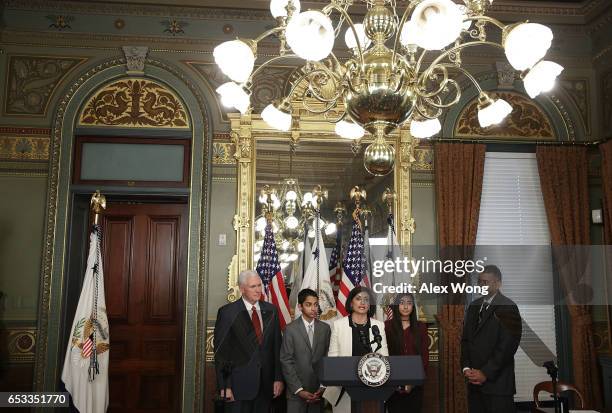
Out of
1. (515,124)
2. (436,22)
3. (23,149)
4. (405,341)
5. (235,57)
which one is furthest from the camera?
(515,124)

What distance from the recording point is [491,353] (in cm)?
393

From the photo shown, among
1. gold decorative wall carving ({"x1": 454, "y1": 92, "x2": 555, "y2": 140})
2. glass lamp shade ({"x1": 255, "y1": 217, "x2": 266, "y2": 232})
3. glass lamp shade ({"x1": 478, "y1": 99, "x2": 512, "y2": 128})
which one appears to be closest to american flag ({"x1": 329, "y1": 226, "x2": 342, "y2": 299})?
glass lamp shade ({"x1": 255, "y1": 217, "x2": 266, "y2": 232})

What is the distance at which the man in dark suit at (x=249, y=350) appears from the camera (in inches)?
152

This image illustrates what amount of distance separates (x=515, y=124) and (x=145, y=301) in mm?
4033

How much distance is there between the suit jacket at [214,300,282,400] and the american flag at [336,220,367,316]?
1.09m

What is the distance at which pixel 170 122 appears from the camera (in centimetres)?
553

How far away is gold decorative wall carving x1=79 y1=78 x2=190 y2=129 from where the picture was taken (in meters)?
5.48

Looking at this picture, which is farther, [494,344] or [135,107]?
[135,107]

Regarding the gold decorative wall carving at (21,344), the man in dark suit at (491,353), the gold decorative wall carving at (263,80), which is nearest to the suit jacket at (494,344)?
the man in dark suit at (491,353)

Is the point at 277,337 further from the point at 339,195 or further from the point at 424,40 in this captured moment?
the point at 424,40

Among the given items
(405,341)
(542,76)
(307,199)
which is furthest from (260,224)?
(542,76)

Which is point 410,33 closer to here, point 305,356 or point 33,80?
point 305,356

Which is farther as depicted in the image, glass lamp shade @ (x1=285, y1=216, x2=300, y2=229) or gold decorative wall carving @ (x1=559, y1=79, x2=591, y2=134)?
gold decorative wall carving @ (x1=559, y1=79, x2=591, y2=134)

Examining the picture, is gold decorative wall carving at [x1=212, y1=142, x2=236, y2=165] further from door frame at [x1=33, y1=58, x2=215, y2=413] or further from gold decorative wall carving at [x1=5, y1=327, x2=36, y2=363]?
gold decorative wall carving at [x1=5, y1=327, x2=36, y2=363]
